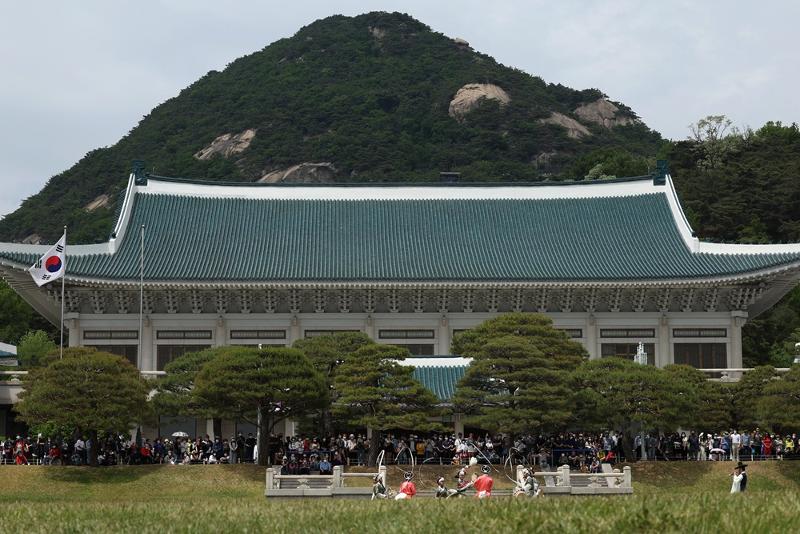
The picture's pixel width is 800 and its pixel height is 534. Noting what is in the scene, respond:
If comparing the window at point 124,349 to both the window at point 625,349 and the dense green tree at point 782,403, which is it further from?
the dense green tree at point 782,403

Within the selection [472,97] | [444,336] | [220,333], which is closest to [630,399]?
[444,336]

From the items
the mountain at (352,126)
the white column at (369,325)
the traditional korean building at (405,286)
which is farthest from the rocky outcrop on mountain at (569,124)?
the white column at (369,325)

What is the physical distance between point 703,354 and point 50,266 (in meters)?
28.4

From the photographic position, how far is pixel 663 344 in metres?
52.1

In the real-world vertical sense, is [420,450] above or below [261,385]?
below

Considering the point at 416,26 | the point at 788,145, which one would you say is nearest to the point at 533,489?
the point at 788,145

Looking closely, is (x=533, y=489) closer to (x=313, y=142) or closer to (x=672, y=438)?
(x=672, y=438)

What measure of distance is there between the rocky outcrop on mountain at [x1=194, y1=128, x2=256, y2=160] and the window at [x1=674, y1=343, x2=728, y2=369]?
8564 cm

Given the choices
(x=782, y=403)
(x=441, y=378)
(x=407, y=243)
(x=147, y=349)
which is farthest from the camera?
(x=407, y=243)

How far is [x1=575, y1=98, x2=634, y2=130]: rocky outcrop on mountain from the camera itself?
149m

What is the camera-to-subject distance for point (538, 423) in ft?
124

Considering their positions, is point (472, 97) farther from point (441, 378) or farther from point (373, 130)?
point (441, 378)

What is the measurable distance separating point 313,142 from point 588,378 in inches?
3719

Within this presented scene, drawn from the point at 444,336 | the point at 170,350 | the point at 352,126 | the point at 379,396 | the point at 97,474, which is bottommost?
the point at 97,474
